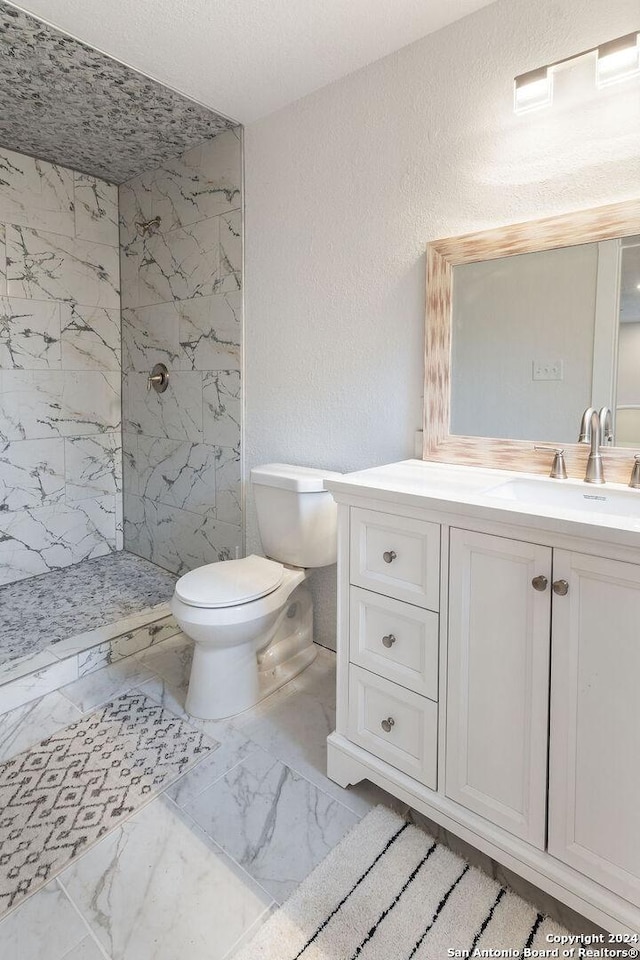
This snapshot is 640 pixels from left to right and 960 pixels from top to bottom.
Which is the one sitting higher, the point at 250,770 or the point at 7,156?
the point at 7,156

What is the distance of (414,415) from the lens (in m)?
2.00

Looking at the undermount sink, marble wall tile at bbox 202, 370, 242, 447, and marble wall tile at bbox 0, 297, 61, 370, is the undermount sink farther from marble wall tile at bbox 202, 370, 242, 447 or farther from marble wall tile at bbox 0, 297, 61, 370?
marble wall tile at bbox 0, 297, 61, 370

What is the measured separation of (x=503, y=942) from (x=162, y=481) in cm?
256

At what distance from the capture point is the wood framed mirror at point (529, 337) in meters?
1.54

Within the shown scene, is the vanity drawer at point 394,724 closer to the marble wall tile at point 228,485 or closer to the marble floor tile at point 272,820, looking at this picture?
the marble floor tile at point 272,820

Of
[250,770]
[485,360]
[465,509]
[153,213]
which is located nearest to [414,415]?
[485,360]

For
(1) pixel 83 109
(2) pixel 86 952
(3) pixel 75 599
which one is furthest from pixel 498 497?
(1) pixel 83 109

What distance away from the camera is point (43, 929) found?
1.21 meters

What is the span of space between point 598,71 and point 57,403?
287cm

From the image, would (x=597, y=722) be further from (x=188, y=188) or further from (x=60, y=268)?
(x=60, y=268)

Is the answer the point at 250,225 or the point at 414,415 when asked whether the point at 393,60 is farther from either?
the point at 414,415

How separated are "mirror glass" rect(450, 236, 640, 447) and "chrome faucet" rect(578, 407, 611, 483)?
0.10ft

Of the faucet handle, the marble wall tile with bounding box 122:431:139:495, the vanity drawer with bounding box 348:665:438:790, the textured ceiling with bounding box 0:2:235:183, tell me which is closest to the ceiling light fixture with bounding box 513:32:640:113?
the faucet handle

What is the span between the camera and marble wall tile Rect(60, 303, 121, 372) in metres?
3.09
